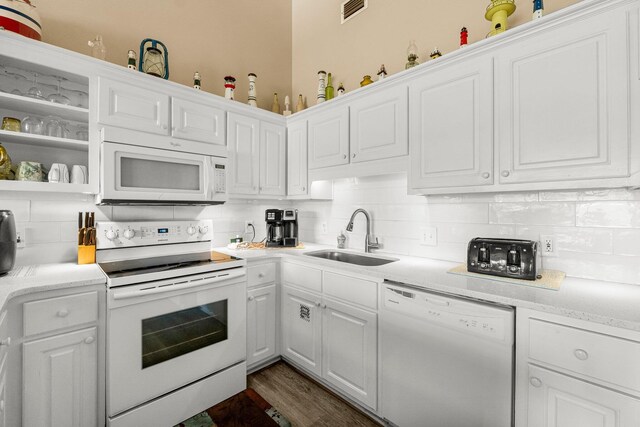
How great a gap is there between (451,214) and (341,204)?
0.98m

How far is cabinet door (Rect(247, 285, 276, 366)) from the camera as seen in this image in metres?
2.12

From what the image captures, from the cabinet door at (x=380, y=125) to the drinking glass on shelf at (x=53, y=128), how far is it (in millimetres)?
1909

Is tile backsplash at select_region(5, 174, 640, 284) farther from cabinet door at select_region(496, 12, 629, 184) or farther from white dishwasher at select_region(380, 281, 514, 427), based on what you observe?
white dishwasher at select_region(380, 281, 514, 427)

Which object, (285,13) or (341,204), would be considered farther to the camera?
(285,13)

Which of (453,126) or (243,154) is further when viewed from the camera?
(243,154)

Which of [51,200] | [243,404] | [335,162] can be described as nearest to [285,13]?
[335,162]

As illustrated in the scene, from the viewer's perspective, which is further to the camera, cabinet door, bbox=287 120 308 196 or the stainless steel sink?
cabinet door, bbox=287 120 308 196

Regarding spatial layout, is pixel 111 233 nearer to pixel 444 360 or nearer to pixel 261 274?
pixel 261 274

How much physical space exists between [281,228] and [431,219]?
1.30 metres

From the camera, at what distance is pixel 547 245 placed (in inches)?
62.4

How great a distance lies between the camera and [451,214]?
1.95 meters

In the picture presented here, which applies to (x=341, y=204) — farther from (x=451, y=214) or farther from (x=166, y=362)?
(x=166, y=362)

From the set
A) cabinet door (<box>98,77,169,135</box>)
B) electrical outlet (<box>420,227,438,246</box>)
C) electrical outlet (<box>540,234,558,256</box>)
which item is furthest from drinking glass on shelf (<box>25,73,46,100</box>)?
electrical outlet (<box>540,234,558,256</box>)

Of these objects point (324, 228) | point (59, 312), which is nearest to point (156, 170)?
point (59, 312)
